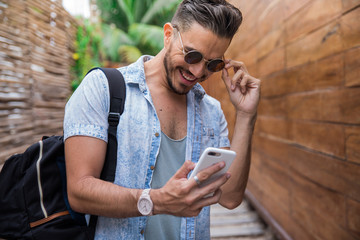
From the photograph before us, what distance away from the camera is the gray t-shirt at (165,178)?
1.37 meters

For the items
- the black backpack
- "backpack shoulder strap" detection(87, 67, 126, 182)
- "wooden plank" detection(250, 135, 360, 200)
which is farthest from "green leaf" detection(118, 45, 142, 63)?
the black backpack

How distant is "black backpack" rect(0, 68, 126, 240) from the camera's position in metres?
1.13

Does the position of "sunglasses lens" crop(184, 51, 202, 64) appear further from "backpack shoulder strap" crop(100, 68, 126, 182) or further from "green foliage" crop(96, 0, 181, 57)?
"green foliage" crop(96, 0, 181, 57)

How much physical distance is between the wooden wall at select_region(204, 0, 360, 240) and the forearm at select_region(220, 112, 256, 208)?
65 cm

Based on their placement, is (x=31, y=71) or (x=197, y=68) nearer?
(x=197, y=68)

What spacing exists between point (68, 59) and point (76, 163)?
11.6 feet

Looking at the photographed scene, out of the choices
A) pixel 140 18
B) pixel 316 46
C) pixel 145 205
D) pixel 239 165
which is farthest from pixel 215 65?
pixel 140 18

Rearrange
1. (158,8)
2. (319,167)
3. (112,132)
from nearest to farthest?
1. (112,132)
2. (319,167)
3. (158,8)

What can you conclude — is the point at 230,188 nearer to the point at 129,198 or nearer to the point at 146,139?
the point at 146,139

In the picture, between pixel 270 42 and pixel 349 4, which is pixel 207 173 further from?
pixel 270 42

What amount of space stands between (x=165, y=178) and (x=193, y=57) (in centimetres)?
62

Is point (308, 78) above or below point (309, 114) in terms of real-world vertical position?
above

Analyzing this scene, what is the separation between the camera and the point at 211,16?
1.47m

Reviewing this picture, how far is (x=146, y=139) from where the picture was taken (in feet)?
4.46
